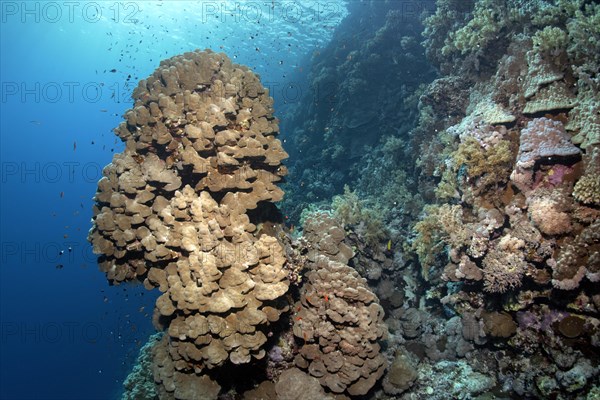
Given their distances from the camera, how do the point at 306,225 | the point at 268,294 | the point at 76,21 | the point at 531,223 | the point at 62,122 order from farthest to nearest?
the point at 62,122, the point at 76,21, the point at 306,225, the point at 531,223, the point at 268,294

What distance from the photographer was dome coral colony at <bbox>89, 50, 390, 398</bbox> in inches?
177

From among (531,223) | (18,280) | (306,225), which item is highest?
(18,280)

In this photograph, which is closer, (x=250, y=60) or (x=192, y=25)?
(x=192, y=25)

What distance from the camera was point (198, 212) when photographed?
483 cm

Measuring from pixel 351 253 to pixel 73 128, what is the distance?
111206 mm

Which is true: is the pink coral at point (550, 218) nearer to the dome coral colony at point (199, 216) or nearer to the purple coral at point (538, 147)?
the purple coral at point (538, 147)

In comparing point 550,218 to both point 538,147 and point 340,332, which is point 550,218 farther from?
point 340,332

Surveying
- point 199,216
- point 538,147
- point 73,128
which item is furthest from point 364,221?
point 73,128

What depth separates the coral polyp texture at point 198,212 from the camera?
450 centimetres

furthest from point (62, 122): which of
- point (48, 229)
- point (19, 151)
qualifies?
point (48, 229)

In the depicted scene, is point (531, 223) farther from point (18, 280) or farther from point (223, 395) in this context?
point (18, 280)

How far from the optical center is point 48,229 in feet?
240

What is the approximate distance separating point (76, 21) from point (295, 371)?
48279mm

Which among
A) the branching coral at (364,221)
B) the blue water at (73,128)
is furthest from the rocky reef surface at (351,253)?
the blue water at (73,128)
